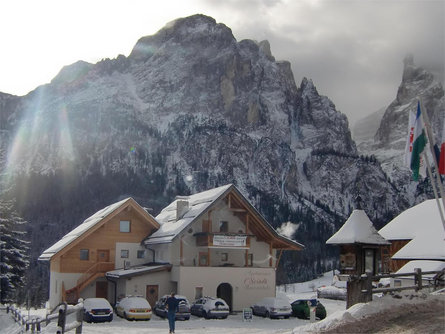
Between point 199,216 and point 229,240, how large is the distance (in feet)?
9.51

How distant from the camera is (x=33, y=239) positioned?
591ft

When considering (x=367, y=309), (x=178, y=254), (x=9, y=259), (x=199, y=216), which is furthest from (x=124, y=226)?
(x=367, y=309)

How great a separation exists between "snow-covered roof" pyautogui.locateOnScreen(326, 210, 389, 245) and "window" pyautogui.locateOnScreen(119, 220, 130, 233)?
93.2ft

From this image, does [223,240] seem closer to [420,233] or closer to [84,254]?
[84,254]

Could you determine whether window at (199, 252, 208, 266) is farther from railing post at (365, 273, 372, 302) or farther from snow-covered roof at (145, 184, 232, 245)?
railing post at (365, 273, 372, 302)

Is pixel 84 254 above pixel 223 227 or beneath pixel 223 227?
beneath

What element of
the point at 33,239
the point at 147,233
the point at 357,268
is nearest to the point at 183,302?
the point at 147,233

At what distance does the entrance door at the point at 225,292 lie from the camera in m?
44.3

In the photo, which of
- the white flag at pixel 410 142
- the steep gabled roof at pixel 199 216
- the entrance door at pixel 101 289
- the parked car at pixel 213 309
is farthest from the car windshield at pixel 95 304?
the white flag at pixel 410 142

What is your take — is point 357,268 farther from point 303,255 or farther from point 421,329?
point 303,255

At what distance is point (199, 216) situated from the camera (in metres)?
43.5

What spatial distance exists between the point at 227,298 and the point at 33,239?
5843 inches

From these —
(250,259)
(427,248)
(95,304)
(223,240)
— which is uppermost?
(223,240)

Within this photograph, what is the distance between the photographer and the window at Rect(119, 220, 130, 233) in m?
47.8
